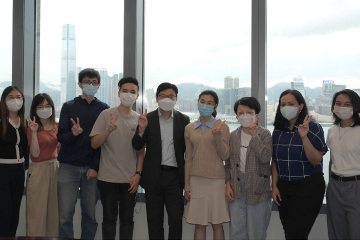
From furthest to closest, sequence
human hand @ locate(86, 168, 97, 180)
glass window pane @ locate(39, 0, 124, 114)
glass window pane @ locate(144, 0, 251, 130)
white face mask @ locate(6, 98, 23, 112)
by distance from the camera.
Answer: glass window pane @ locate(39, 0, 124, 114), glass window pane @ locate(144, 0, 251, 130), white face mask @ locate(6, 98, 23, 112), human hand @ locate(86, 168, 97, 180)

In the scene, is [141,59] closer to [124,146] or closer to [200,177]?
[124,146]

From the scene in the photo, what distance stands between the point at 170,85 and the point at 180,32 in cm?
104

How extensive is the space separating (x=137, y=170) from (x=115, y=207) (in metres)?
0.33

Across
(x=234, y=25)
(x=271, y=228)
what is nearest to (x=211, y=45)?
(x=234, y=25)

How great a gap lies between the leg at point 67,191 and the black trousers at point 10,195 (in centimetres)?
36

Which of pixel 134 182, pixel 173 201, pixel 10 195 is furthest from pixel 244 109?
pixel 10 195

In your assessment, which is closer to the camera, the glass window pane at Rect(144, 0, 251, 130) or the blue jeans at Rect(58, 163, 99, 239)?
the blue jeans at Rect(58, 163, 99, 239)

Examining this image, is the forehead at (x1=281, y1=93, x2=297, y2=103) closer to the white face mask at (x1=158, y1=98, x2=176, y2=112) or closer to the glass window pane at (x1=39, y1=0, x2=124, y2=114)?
the white face mask at (x1=158, y1=98, x2=176, y2=112)

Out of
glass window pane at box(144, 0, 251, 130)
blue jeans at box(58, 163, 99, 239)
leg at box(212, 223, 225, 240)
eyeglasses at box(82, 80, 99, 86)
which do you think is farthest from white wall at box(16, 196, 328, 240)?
eyeglasses at box(82, 80, 99, 86)

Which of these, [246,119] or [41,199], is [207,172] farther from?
[41,199]

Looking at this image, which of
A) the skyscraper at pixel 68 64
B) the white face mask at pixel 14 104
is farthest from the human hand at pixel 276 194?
the skyscraper at pixel 68 64

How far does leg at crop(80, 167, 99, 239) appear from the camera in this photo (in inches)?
125

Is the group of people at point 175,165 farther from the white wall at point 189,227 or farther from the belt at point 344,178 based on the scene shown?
the white wall at point 189,227

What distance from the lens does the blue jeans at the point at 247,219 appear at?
278cm
